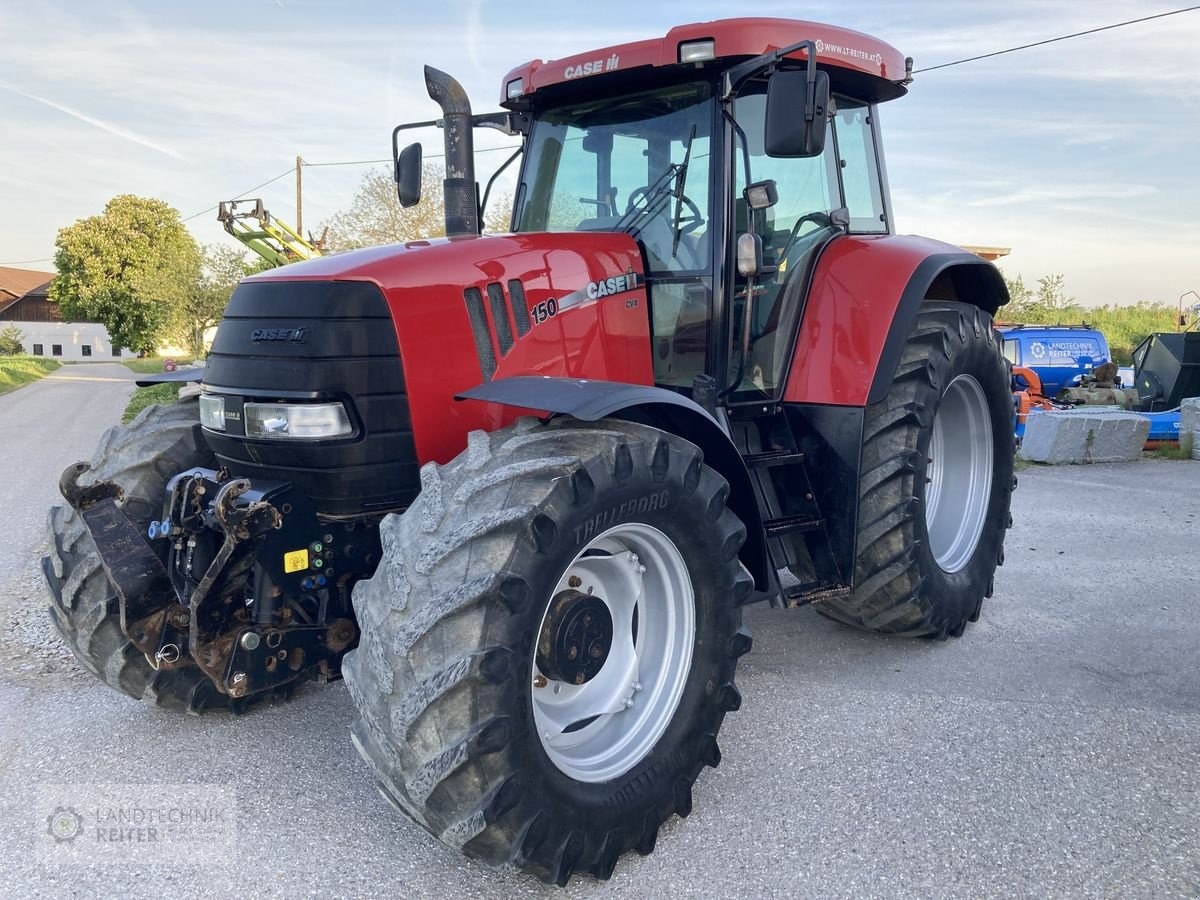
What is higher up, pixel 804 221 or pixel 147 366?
pixel 804 221

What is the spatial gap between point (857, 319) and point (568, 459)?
1868mm

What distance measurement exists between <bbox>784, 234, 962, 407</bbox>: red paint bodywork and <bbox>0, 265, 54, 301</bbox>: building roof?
92112 millimetres

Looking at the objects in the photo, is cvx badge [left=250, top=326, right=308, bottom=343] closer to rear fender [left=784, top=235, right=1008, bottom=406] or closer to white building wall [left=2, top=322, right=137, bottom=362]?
rear fender [left=784, top=235, right=1008, bottom=406]

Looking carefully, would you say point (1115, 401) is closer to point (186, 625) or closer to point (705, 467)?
point (705, 467)

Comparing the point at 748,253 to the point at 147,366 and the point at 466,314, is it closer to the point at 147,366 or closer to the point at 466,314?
the point at 466,314

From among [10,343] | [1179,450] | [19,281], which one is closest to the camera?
[1179,450]

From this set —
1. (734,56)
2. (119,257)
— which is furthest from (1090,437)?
(119,257)

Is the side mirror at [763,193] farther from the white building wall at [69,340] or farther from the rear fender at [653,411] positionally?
the white building wall at [69,340]

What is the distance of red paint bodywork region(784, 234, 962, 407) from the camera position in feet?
12.7

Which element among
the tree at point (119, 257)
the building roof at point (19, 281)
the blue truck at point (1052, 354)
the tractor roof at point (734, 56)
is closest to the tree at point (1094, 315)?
the blue truck at point (1052, 354)

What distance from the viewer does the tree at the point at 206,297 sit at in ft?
136

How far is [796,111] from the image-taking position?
312 centimetres

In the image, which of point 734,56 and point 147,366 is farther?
point 147,366

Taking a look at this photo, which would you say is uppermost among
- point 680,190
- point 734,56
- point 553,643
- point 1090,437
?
point 734,56
